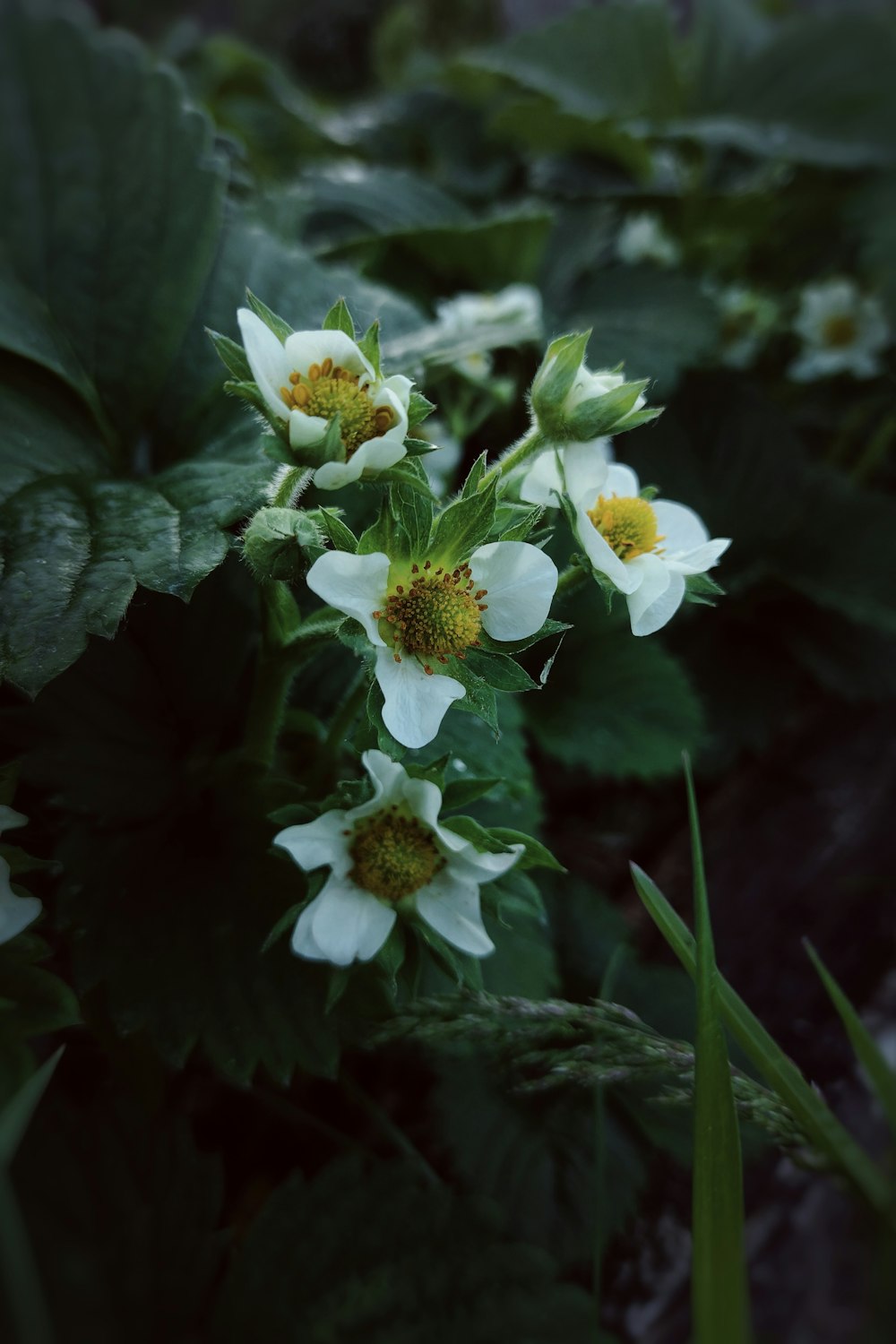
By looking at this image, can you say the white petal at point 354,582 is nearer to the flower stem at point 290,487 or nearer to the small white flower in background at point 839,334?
the flower stem at point 290,487

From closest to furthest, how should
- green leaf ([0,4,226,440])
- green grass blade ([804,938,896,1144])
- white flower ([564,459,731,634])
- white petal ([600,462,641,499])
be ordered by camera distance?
1. green grass blade ([804,938,896,1144])
2. white flower ([564,459,731,634])
3. white petal ([600,462,641,499])
4. green leaf ([0,4,226,440])

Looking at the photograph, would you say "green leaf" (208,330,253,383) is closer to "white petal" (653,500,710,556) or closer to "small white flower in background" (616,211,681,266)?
"white petal" (653,500,710,556)

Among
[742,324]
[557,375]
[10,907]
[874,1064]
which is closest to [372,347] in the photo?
[557,375]

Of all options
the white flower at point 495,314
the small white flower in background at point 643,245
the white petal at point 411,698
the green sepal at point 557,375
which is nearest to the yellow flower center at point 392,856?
the white petal at point 411,698

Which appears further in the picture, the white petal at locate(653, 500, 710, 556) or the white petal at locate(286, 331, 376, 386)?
the white petal at locate(653, 500, 710, 556)

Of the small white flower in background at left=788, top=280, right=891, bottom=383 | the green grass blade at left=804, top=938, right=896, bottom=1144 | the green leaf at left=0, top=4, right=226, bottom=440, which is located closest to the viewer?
the green grass blade at left=804, top=938, right=896, bottom=1144

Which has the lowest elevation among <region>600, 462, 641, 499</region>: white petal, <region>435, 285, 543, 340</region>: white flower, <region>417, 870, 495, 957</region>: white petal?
<region>417, 870, 495, 957</region>: white petal

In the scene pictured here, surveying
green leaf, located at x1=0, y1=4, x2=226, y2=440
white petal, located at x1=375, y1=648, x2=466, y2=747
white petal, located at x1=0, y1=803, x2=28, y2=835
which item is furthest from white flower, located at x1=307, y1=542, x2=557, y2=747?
green leaf, located at x1=0, y1=4, x2=226, y2=440

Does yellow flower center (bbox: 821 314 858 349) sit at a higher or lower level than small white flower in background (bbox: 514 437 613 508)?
higher
